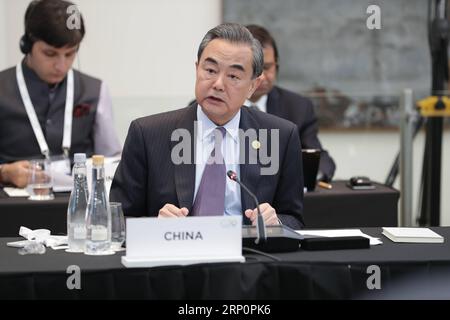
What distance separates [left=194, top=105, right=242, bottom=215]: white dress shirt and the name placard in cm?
54

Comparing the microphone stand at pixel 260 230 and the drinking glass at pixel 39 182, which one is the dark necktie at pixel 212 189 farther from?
the drinking glass at pixel 39 182

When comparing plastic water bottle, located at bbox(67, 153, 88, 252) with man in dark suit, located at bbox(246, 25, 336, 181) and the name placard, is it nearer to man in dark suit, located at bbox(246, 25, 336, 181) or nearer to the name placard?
the name placard

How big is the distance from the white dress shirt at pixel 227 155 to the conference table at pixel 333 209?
1.02 m

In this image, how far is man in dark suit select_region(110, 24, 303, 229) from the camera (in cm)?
278

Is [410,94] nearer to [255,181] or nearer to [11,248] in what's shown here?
[255,181]

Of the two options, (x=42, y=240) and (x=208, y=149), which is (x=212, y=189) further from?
(x=42, y=240)

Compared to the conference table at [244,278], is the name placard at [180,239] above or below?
above

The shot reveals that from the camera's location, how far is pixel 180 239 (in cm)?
222

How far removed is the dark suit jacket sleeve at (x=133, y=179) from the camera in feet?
9.22

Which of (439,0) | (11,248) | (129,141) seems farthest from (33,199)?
(439,0)

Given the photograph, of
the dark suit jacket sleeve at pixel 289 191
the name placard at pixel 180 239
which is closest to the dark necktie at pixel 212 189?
the dark suit jacket sleeve at pixel 289 191

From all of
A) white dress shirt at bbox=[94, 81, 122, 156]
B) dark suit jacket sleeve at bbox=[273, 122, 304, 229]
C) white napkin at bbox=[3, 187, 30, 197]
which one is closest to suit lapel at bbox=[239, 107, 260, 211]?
dark suit jacket sleeve at bbox=[273, 122, 304, 229]

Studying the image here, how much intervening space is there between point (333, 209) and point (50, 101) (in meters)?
1.53
